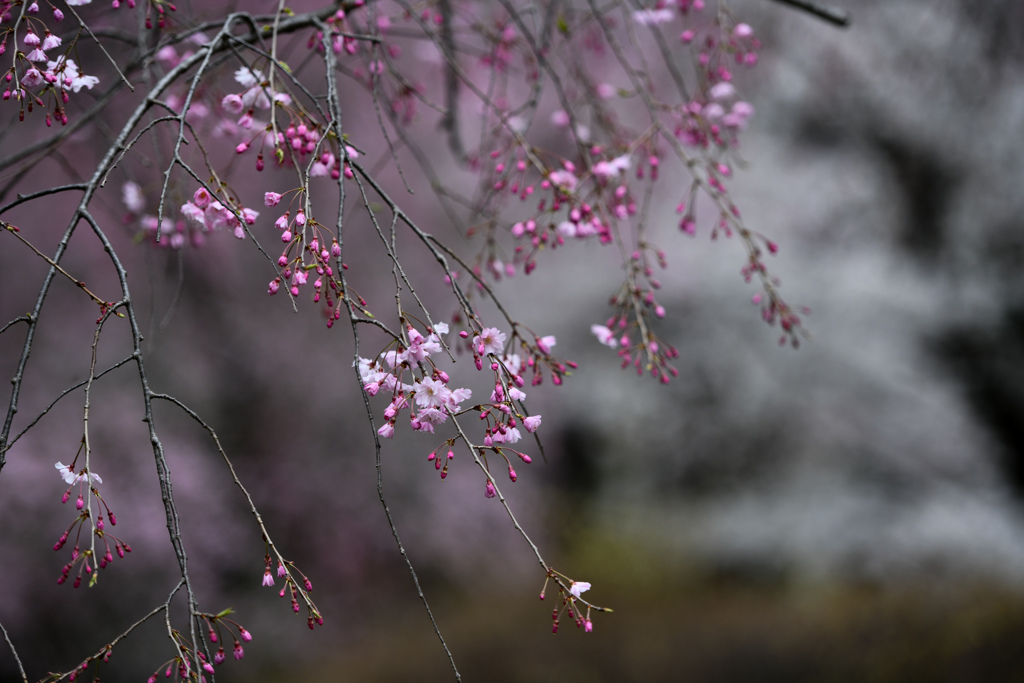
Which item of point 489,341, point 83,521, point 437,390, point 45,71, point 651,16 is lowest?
point 83,521

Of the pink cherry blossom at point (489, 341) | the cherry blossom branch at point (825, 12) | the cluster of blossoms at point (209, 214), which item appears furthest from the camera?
the cherry blossom branch at point (825, 12)

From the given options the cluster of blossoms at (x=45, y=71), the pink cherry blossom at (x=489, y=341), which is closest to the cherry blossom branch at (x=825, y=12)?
the pink cherry blossom at (x=489, y=341)

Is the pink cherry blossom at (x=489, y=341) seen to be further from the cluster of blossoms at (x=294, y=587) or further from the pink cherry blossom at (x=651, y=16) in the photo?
the pink cherry blossom at (x=651, y=16)

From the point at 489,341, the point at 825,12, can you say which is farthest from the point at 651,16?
the point at 489,341

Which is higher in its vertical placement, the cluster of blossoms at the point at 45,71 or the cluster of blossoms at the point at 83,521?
the cluster of blossoms at the point at 45,71

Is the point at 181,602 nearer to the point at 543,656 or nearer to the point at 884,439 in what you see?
the point at 543,656

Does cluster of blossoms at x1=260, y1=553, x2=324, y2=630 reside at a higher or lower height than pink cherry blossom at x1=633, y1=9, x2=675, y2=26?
lower

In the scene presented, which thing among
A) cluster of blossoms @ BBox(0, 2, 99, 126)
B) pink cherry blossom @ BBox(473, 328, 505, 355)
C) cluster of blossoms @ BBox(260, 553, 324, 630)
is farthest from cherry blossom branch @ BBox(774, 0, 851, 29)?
cluster of blossoms @ BBox(260, 553, 324, 630)

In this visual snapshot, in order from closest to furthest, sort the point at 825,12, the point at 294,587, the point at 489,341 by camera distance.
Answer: the point at 294,587
the point at 489,341
the point at 825,12

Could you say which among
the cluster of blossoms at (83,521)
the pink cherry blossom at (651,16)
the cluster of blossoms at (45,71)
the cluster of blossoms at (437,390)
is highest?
the pink cherry blossom at (651,16)

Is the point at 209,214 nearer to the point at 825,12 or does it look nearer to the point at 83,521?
the point at 83,521

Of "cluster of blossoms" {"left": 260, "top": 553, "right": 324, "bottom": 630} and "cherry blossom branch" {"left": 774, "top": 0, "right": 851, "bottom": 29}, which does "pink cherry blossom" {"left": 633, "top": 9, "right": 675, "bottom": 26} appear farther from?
"cluster of blossoms" {"left": 260, "top": 553, "right": 324, "bottom": 630}

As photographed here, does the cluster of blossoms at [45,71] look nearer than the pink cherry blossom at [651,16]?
Yes

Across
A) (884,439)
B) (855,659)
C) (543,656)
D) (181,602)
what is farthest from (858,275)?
(181,602)
